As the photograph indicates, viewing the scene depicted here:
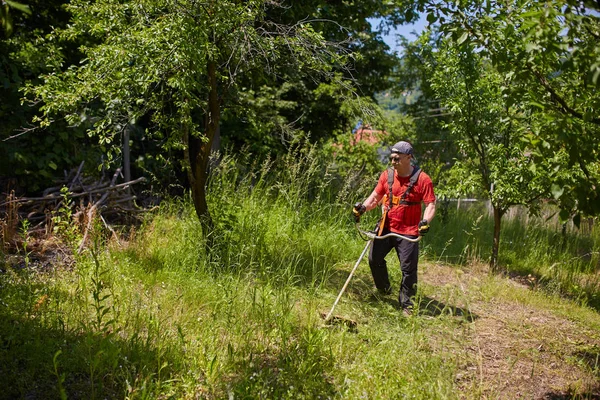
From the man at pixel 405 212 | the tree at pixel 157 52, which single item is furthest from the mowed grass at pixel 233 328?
the tree at pixel 157 52

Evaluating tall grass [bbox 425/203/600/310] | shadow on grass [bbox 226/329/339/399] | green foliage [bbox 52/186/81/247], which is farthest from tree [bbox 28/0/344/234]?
tall grass [bbox 425/203/600/310]

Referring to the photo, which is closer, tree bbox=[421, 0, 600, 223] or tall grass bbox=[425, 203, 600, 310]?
tree bbox=[421, 0, 600, 223]

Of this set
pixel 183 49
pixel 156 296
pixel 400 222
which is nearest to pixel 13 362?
pixel 156 296

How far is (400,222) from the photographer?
527cm

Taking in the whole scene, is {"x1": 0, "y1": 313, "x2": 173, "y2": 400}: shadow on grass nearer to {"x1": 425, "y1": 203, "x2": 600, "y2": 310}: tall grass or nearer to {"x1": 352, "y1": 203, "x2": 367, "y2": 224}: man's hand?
{"x1": 352, "y1": 203, "x2": 367, "y2": 224}: man's hand

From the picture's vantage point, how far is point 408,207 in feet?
17.2

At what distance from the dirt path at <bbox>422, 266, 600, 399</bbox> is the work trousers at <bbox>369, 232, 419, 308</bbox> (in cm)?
36

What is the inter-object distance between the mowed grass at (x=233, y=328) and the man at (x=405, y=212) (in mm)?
401

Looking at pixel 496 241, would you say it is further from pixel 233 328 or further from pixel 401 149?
pixel 233 328

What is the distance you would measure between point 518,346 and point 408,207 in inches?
61.3

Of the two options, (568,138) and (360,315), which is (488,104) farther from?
(568,138)

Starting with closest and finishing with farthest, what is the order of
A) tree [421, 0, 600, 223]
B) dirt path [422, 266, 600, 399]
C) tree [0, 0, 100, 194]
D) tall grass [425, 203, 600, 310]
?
1. tree [421, 0, 600, 223]
2. dirt path [422, 266, 600, 399]
3. tree [0, 0, 100, 194]
4. tall grass [425, 203, 600, 310]

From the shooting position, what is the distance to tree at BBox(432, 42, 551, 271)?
22.0 feet

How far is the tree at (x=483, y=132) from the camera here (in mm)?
6703
